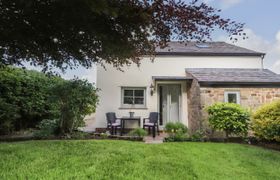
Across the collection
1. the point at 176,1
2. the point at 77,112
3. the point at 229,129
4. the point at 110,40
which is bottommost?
the point at 229,129

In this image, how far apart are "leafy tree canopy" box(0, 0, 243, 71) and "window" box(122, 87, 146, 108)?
24.8 feet

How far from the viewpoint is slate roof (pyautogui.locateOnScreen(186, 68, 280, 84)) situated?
11531mm

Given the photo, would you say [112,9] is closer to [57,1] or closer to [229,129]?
[57,1]

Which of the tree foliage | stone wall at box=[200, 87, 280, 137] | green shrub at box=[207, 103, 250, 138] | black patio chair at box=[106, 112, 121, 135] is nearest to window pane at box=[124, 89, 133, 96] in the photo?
black patio chair at box=[106, 112, 121, 135]

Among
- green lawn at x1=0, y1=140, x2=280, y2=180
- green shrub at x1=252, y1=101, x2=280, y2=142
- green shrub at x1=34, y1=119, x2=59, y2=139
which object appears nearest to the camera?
green lawn at x1=0, y1=140, x2=280, y2=180

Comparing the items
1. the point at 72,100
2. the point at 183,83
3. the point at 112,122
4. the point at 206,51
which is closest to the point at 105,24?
the point at 72,100

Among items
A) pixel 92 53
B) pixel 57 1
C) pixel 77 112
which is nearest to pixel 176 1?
pixel 57 1

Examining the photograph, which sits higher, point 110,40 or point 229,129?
point 110,40

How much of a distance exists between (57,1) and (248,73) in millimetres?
11474

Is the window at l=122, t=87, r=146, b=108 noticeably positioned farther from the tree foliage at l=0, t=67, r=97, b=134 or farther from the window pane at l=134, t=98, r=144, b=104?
the tree foliage at l=0, t=67, r=97, b=134

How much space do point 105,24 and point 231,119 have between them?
708cm

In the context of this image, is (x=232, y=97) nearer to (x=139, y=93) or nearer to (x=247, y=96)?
(x=247, y=96)

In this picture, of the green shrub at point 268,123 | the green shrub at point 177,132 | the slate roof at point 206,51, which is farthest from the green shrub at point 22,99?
the green shrub at point 268,123

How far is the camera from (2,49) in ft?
21.0
